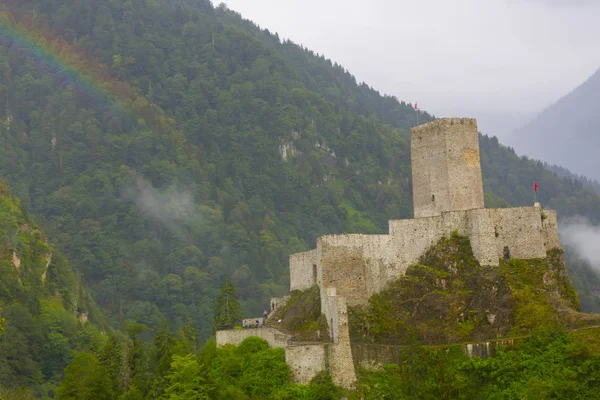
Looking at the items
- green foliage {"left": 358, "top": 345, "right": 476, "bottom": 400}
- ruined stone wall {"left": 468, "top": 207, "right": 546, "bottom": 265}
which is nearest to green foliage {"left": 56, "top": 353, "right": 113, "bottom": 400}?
green foliage {"left": 358, "top": 345, "right": 476, "bottom": 400}

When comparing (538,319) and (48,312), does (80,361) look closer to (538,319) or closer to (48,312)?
(538,319)

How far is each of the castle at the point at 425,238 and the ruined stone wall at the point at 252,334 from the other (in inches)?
5.2

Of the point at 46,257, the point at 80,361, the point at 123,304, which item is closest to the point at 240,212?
the point at 123,304

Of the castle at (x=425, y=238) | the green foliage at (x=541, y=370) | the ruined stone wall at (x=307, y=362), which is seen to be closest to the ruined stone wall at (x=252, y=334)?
the castle at (x=425, y=238)

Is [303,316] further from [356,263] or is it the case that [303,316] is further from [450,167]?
[450,167]

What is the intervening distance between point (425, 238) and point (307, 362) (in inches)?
449

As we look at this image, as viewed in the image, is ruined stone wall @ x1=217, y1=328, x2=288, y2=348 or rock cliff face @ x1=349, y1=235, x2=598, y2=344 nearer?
rock cliff face @ x1=349, y1=235, x2=598, y2=344

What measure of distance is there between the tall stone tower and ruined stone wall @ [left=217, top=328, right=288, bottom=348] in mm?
12839

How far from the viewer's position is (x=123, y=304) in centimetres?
16725

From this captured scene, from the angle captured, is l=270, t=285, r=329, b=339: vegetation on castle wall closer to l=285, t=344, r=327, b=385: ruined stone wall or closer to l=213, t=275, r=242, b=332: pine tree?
l=285, t=344, r=327, b=385: ruined stone wall

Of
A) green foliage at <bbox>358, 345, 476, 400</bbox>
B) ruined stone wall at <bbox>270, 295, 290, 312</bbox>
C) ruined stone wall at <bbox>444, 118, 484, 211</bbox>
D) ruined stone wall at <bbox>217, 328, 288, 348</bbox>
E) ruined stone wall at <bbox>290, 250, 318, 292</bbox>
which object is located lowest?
green foliage at <bbox>358, 345, 476, 400</bbox>

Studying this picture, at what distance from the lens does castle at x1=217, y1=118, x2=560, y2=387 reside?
5616cm

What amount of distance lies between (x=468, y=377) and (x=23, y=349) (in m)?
66.1

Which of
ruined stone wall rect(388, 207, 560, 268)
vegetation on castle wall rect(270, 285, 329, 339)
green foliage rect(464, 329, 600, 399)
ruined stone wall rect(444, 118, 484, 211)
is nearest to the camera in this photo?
green foliage rect(464, 329, 600, 399)
